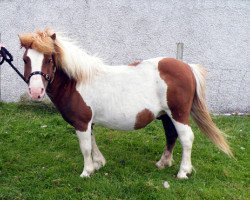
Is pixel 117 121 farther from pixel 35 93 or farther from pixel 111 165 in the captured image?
pixel 35 93

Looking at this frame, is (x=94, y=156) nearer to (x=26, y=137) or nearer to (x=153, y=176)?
(x=153, y=176)

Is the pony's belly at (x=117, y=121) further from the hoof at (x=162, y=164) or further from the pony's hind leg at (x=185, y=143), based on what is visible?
the hoof at (x=162, y=164)

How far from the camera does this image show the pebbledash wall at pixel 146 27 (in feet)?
28.2

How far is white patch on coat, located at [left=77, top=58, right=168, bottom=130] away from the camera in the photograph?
14.6 ft

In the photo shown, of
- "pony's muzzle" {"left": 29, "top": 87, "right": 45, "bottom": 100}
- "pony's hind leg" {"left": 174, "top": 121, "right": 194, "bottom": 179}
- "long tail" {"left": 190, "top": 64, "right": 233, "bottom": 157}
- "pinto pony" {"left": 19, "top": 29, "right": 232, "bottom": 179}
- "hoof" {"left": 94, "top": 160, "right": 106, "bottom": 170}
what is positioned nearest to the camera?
"pony's muzzle" {"left": 29, "top": 87, "right": 45, "bottom": 100}

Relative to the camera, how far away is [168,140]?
498 centimetres

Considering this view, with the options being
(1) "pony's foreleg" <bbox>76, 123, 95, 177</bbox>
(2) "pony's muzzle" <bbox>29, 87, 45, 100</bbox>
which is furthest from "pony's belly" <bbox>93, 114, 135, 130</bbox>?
(2) "pony's muzzle" <bbox>29, 87, 45, 100</bbox>

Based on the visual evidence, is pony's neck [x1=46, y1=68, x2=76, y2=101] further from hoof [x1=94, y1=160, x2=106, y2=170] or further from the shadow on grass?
the shadow on grass

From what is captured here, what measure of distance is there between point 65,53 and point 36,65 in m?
0.43

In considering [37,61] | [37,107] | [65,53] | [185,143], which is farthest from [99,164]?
[37,107]

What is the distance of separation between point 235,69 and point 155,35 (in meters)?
2.04

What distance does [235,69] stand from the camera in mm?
8656

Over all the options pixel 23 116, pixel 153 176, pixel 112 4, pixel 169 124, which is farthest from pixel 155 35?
pixel 153 176

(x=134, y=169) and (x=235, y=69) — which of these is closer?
(x=134, y=169)
